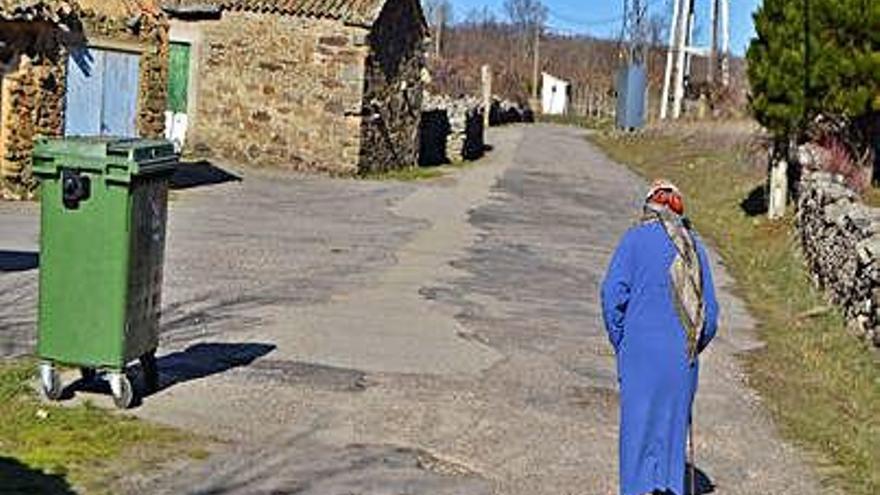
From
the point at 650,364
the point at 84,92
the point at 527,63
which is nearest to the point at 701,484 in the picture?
the point at 650,364

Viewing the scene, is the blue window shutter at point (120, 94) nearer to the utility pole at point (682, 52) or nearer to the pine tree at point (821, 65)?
the pine tree at point (821, 65)

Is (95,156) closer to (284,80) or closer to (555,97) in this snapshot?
(284,80)

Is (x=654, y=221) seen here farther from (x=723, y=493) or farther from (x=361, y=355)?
(x=361, y=355)

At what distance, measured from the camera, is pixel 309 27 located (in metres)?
28.4

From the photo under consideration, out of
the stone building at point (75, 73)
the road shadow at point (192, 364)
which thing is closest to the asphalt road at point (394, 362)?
the road shadow at point (192, 364)

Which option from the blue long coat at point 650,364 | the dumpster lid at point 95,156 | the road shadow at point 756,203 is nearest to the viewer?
the blue long coat at point 650,364

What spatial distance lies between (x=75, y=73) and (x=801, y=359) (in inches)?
480

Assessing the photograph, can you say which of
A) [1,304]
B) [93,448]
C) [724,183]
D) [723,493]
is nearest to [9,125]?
[1,304]

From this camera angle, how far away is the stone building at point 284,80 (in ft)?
92.2

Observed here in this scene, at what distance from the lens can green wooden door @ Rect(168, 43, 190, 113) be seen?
2920 cm

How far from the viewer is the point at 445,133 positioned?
35.8 m

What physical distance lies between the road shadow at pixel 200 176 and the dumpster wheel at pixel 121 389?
14.9m

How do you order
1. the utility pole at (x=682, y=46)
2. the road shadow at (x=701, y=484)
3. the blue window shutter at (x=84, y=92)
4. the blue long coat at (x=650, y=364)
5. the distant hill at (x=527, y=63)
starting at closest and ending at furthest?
the blue long coat at (x=650, y=364), the road shadow at (x=701, y=484), the blue window shutter at (x=84, y=92), the utility pole at (x=682, y=46), the distant hill at (x=527, y=63)

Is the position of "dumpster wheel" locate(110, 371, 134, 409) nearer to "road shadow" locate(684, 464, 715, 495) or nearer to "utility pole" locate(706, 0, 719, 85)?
"road shadow" locate(684, 464, 715, 495)
